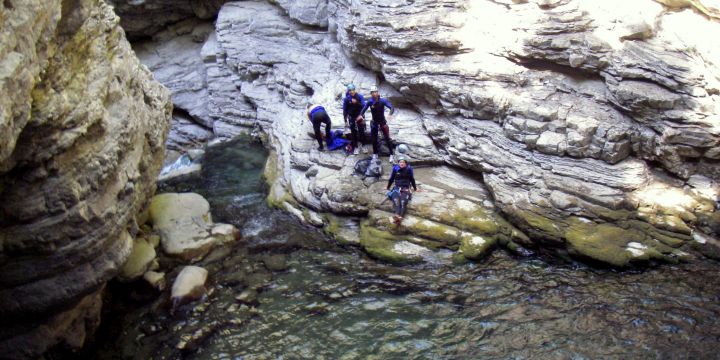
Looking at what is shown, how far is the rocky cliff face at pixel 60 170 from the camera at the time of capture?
728cm

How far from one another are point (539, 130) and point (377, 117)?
4373 mm

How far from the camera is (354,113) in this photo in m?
16.3

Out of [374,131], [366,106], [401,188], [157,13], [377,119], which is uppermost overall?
[157,13]

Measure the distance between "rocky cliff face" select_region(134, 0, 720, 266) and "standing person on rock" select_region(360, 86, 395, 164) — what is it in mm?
667

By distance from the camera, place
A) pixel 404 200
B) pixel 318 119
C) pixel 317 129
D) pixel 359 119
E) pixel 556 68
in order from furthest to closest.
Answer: pixel 317 129 → pixel 318 119 → pixel 359 119 → pixel 556 68 → pixel 404 200

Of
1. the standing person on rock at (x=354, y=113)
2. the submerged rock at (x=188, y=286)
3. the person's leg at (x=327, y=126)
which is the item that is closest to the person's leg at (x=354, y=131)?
the standing person on rock at (x=354, y=113)

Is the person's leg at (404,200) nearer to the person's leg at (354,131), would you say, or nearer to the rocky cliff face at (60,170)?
the person's leg at (354,131)

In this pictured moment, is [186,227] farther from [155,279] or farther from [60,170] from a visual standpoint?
[60,170]

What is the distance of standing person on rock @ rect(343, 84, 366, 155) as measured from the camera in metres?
16.0

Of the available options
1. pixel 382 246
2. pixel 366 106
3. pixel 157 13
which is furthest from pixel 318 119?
pixel 157 13

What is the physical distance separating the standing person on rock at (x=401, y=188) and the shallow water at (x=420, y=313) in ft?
4.69

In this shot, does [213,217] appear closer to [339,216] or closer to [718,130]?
[339,216]

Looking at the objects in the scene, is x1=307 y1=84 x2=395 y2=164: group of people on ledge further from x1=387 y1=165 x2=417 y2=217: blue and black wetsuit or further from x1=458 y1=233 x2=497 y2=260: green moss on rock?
x1=458 y1=233 x2=497 y2=260: green moss on rock

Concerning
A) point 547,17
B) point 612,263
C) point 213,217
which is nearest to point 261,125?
point 213,217
